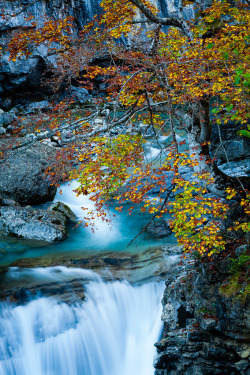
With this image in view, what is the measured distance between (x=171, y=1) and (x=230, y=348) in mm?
27735

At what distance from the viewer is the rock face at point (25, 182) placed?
34.6 feet

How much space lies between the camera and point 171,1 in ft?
82.8

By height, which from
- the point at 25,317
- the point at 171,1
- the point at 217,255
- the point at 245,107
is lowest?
the point at 25,317

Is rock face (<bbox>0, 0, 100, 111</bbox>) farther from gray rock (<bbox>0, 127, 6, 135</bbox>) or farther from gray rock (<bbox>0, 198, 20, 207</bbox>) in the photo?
gray rock (<bbox>0, 198, 20, 207</bbox>)

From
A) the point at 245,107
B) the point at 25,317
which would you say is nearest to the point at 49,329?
the point at 25,317

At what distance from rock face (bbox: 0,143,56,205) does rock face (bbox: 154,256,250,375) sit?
22.3 ft

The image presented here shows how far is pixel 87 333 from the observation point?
6074 millimetres

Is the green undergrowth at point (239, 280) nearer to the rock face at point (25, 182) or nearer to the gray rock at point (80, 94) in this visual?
the rock face at point (25, 182)

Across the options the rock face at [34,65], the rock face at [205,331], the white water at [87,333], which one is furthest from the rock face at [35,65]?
the rock face at [205,331]

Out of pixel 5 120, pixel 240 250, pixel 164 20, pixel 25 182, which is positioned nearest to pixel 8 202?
pixel 25 182

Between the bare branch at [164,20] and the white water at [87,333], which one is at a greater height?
the bare branch at [164,20]

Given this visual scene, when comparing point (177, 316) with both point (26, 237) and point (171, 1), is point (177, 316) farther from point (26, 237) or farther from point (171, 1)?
point (171, 1)

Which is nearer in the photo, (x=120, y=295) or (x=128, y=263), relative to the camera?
(x=120, y=295)

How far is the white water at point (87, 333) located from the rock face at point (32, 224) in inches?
82.4
